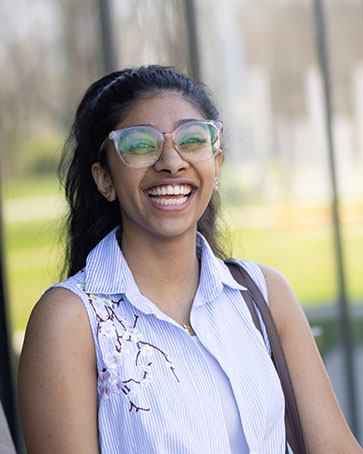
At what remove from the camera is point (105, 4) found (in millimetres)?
3855

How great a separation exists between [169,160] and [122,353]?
486mm

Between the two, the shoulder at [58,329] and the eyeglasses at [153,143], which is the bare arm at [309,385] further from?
the shoulder at [58,329]

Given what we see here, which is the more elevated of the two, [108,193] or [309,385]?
[108,193]

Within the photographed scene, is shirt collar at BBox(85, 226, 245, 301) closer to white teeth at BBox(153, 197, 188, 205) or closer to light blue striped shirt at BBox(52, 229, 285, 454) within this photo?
light blue striped shirt at BBox(52, 229, 285, 454)

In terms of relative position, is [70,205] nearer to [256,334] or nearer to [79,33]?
[256,334]

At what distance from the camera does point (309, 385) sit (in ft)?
6.89

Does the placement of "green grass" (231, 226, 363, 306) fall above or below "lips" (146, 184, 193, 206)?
below

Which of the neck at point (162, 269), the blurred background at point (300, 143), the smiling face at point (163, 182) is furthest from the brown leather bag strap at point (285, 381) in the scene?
the blurred background at point (300, 143)

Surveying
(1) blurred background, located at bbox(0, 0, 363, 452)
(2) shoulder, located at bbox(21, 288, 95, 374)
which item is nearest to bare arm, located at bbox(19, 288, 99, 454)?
(2) shoulder, located at bbox(21, 288, 95, 374)

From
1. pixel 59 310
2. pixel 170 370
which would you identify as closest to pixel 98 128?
pixel 59 310

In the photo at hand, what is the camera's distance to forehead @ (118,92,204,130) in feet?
6.47

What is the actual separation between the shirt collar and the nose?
0.87ft

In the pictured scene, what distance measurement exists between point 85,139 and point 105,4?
1.93 meters

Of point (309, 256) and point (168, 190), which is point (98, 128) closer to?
point (168, 190)
